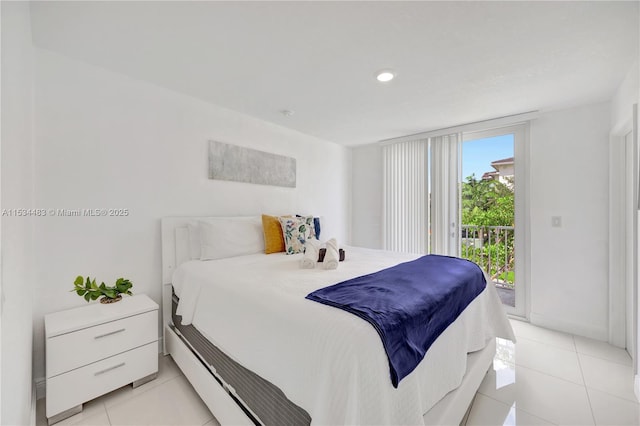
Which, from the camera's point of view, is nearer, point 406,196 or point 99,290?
point 99,290

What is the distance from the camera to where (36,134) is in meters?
1.79

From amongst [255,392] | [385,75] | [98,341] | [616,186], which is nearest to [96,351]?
[98,341]

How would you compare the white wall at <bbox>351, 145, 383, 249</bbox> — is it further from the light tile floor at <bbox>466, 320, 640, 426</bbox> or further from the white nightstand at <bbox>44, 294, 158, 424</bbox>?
the white nightstand at <bbox>44, 294, 158, 424</bbox>

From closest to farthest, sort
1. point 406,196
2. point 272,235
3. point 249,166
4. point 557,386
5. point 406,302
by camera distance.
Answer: point 406,302
point 557,386
point 272,235
point 249,166
point 406,196

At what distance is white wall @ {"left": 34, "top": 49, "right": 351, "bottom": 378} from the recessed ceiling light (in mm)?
1214

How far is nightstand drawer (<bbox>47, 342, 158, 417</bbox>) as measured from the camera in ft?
5.05

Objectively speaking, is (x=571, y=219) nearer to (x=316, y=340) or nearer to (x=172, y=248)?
(x=316, y=340)

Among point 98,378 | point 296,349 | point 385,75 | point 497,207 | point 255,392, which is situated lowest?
point 98,378

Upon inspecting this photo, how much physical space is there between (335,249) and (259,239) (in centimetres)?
96

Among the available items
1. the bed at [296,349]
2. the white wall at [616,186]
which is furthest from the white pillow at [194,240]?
the white wall at [616,186]

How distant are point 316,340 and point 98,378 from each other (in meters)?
1.60

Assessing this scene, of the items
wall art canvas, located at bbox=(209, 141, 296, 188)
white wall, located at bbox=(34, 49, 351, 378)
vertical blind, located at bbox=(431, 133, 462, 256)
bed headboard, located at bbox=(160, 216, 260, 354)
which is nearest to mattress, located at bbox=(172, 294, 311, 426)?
bed headboard, located at bbox=(160, 216, 260, 354)

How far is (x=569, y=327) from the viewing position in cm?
276

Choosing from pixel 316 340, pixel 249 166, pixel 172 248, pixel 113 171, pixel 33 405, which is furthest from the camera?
pixel 249 166
